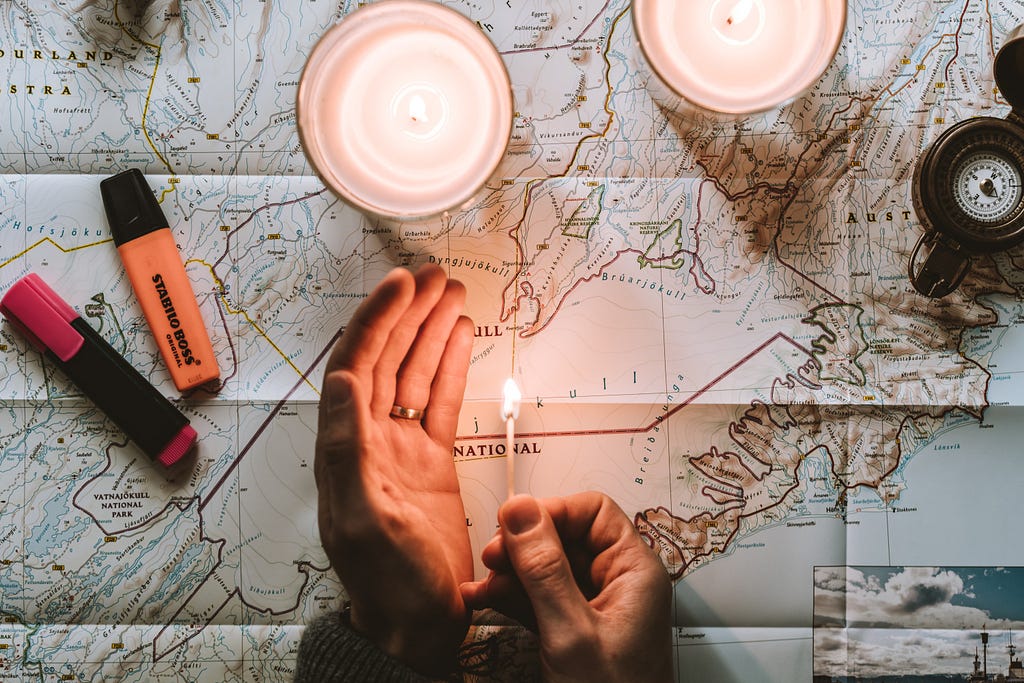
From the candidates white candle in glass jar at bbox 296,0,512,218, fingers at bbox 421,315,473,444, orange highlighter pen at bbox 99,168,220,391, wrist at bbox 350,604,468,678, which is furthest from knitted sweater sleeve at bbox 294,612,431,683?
white candle in glass jar at bbox 296,0,512,218

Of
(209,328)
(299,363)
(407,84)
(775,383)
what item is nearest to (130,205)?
(209,328)

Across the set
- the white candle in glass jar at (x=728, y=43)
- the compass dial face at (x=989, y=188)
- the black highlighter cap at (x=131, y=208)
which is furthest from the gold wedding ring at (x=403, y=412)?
the compass dial face at (x=989, y=188)

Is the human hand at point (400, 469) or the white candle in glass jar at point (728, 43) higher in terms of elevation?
the white candle in glass jar at point (728, 43)

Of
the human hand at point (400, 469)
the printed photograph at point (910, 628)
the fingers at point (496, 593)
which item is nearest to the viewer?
the human hand at point (400, 469)

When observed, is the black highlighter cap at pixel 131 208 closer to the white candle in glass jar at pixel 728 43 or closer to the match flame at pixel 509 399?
the match flame at pixel 509 399

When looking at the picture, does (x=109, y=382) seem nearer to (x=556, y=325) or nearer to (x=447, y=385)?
(x=447, y=385)

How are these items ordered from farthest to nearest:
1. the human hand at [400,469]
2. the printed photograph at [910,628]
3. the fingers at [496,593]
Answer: the printed photograph at [910,628], the fingers at [496,593], the human hand at [400,469]

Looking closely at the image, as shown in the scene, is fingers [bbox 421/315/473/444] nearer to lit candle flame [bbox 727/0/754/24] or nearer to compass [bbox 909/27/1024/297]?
lit candle flame [bbox 727/0/754/24]

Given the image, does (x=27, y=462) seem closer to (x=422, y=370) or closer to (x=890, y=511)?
(x=422, y=370)

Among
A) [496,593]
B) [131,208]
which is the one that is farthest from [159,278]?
[496,593]
